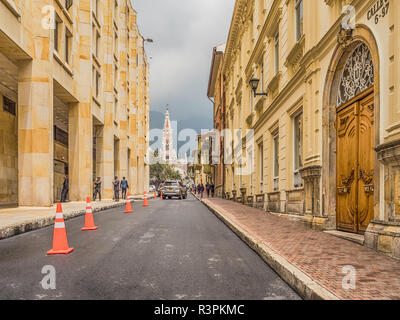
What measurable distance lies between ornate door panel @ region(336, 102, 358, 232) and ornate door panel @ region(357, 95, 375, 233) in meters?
0.16

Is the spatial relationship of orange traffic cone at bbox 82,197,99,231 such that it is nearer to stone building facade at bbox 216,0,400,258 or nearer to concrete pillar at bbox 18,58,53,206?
stone building facade at bbox 216,0,400,258

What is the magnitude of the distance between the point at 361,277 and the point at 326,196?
4.22m

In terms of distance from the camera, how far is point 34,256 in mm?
5590

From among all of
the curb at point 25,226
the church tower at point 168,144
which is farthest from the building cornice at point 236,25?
the church tower at point 168,144

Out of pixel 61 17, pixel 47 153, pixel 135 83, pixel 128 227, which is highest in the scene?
pixel 135 83

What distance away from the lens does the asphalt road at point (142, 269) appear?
12.2 ft

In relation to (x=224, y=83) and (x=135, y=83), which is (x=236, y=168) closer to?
(x=224, y=83)

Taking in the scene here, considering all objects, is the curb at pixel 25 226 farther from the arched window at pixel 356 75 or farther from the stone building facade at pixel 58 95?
the arched window at pixel 356 75

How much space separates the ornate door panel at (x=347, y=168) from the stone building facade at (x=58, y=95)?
1127 cm

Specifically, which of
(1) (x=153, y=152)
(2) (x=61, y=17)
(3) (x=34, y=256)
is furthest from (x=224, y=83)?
(1) (x=153, y=152)

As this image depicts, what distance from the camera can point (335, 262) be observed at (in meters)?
4.67

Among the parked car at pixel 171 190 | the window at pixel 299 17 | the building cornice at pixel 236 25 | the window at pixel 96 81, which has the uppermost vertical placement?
the building cornice at pixel 236 25

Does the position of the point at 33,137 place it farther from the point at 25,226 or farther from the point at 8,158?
the point at 25,226

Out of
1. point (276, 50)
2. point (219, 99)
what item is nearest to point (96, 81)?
point (276, 50)
